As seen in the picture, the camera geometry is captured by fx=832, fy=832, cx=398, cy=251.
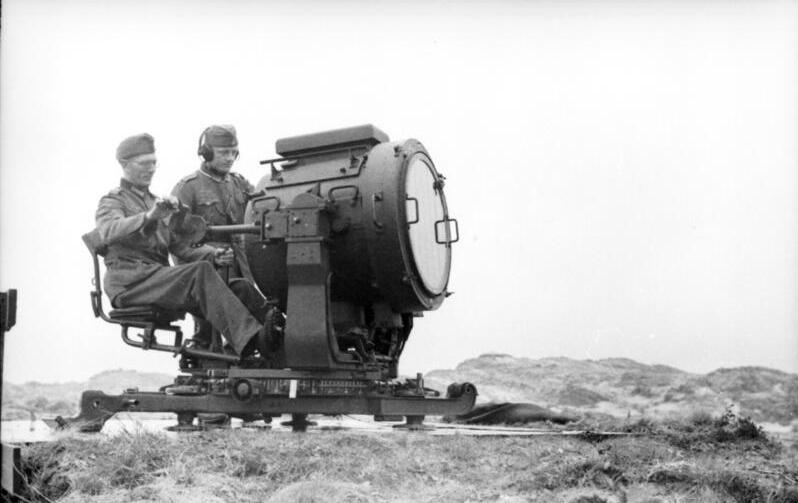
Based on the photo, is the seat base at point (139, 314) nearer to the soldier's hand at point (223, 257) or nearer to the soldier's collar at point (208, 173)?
the soldier's hand at point (223, 257)

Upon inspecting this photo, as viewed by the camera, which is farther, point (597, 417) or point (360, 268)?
point (597, 417)

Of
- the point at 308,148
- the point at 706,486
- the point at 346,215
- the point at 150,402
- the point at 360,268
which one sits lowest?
the point at 706,486

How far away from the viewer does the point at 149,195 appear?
7.13 metres

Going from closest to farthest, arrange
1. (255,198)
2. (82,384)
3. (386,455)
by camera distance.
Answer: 1. (386,455)
2. (255,198)
3. (82,384)

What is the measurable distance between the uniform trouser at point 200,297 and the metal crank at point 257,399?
1.16 ft

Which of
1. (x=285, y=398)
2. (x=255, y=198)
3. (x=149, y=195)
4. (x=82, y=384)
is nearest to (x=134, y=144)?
(x=149, y=195)

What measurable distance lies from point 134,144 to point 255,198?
1.18m

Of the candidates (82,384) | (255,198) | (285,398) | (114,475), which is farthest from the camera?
(82,384)

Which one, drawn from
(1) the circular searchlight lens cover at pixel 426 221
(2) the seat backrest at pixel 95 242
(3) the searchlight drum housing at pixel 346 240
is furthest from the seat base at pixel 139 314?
(1) the circular searchlight lens cover at pixel 426 221

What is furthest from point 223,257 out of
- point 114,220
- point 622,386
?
Result: point 622,386

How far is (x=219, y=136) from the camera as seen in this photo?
24.1ft

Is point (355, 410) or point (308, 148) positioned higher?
point (308, 148)

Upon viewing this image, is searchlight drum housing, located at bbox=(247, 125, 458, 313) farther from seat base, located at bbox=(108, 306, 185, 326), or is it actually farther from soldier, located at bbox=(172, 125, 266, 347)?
seat base, located at bbox=(108, 306, 185, 326)

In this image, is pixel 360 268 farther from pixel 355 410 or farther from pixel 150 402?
pixel 150 402
